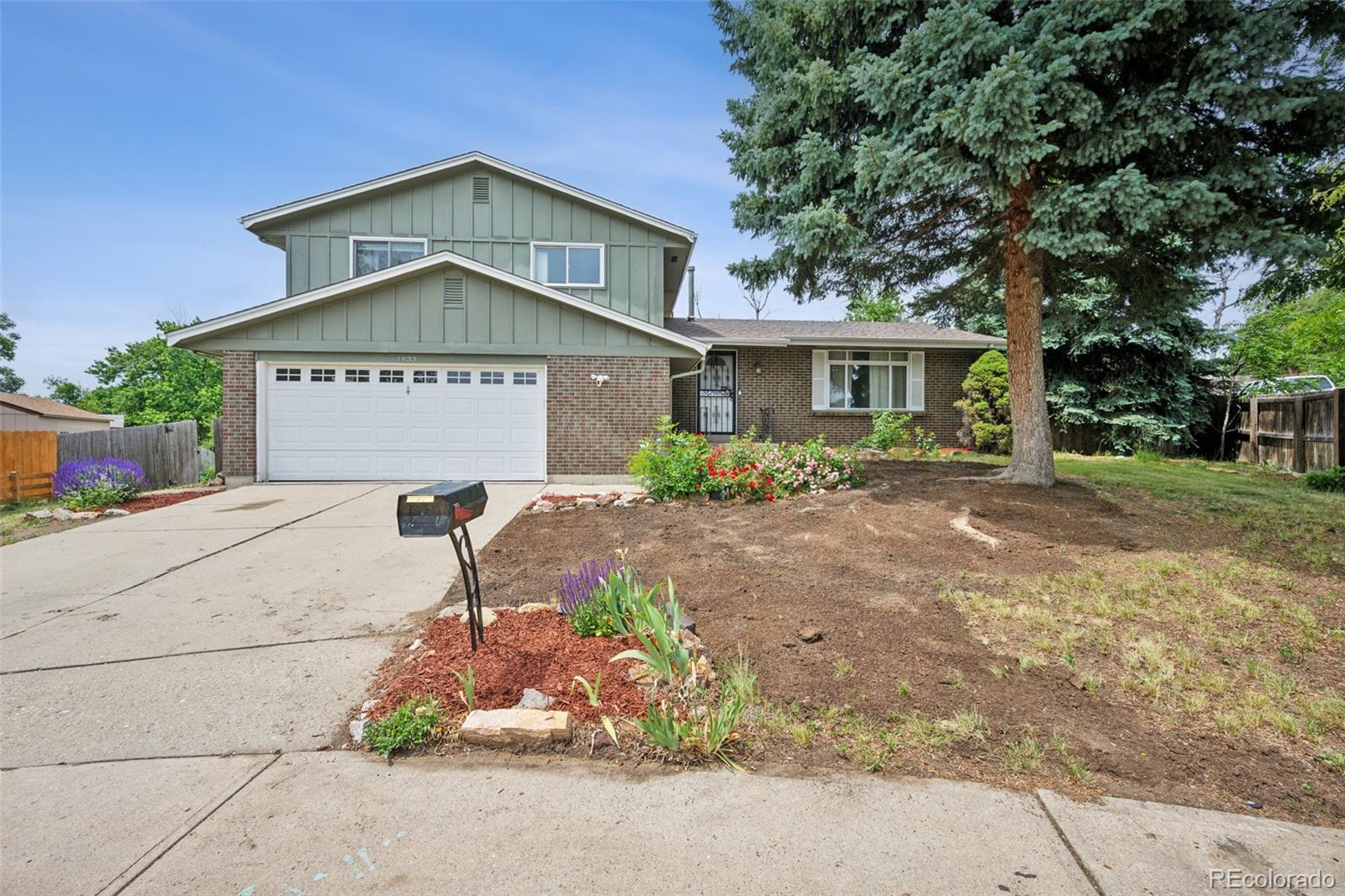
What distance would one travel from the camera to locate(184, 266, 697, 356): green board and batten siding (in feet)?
33.9

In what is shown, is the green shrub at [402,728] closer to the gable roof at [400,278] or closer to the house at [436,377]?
the house at [436,377]

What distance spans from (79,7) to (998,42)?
1124 cm

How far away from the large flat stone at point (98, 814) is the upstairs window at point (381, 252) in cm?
1229

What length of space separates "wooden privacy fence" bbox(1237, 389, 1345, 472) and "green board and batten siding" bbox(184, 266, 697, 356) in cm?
1122

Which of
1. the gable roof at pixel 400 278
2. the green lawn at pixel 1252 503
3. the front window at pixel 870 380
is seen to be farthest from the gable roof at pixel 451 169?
the green lawn at pixel 1252 503

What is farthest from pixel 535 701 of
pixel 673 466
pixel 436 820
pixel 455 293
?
pixel 455 293

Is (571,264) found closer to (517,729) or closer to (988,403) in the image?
(988,403)

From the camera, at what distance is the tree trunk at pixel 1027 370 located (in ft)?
26.3

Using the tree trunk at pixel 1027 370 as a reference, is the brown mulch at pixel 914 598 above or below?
below

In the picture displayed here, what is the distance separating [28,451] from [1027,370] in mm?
15795

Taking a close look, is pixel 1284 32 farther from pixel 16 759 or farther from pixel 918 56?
pixel 16 759

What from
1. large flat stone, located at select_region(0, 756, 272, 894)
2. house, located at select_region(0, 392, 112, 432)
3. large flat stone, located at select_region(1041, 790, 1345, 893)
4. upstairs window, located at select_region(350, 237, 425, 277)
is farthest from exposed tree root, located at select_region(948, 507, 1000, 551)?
house, located at select_region(0, 392, 112, 432)

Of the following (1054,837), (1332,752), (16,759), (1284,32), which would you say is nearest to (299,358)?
(16,759)

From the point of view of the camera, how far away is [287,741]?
2484 mm
